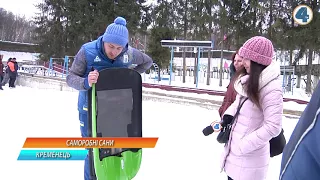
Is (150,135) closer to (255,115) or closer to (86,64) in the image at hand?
(86,64)

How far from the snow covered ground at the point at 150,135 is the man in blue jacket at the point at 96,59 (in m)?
1.17

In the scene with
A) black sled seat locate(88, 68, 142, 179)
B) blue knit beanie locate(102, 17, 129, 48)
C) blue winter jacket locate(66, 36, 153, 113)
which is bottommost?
black sled seat locate(88, 68, 142, 179)

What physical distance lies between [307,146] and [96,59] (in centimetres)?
256

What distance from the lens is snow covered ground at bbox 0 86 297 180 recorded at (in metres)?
4.16

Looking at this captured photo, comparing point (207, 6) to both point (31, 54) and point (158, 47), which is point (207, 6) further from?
point (31, 54)

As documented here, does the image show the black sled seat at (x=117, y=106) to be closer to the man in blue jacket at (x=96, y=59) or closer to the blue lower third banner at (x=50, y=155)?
the man in blue jacket at (x=96, y=59)

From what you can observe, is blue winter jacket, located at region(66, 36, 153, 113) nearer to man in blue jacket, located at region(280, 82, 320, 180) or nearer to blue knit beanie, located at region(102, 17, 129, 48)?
blue knit beanie, located at region(102, 17, 129, 48)

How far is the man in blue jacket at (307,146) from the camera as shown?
79cm

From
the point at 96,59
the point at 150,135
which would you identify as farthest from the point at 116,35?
the point at 150,135

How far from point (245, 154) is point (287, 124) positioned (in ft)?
16.5

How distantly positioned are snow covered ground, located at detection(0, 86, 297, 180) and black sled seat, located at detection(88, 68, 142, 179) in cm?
94

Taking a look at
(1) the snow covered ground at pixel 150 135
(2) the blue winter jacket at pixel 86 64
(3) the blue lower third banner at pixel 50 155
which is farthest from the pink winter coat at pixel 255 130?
(3) the blue lower third banner at pixel 50 155

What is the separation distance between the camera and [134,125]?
3.44 metres

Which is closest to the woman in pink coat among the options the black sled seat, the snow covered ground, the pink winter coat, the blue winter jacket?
the pink winter coat
